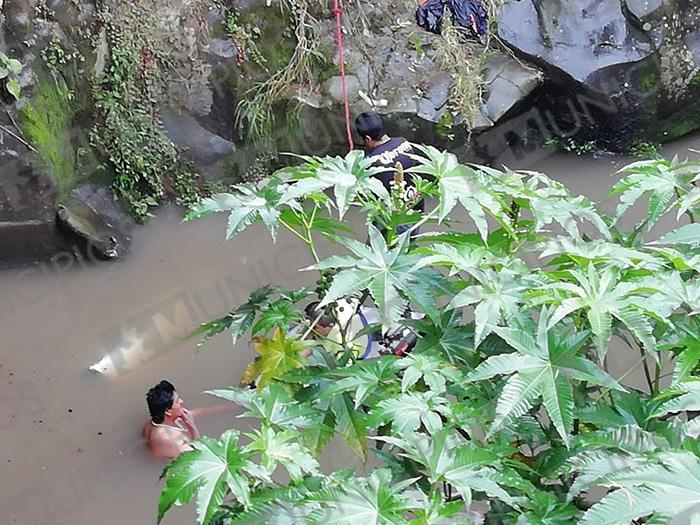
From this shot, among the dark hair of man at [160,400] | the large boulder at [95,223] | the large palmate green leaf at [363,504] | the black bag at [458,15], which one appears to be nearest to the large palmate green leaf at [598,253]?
the large palmate green leaf at [363,504]

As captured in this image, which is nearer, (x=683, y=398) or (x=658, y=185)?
(x=683, y=398)

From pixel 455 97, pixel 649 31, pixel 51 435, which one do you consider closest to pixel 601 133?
pixel 649 31

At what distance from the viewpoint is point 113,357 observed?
12.5 ft

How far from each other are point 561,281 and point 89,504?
2663 millimetres

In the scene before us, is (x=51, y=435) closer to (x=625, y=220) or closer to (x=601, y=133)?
(x=625, y=220)

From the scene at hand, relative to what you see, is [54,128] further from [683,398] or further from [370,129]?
[683,398]

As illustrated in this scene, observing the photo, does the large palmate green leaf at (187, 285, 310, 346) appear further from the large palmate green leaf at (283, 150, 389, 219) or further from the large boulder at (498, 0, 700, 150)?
the large boulder at (498, 0, 700, 150)

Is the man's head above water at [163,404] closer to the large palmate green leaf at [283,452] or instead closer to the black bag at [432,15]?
the large palmate green leaf at [283,452]

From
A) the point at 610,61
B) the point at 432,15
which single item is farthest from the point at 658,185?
the point at 432,15

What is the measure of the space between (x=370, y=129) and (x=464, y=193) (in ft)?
6.69

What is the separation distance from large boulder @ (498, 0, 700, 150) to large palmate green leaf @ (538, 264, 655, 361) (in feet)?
14.1

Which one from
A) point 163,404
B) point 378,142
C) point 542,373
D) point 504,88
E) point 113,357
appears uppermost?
point 378,142

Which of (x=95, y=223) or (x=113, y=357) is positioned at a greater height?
(x=95, y=223)

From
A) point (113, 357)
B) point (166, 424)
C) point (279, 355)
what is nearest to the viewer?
point (279, 355)
